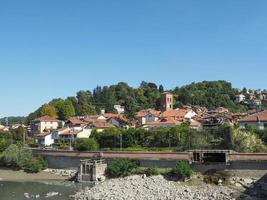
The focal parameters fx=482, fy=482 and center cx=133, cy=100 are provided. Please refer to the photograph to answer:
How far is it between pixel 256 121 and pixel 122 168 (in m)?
25.0

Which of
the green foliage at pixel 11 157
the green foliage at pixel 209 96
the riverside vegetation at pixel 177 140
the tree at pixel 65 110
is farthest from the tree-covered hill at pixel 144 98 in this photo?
the green foliage at pixel 11 157

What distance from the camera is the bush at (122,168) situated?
50719 millimetres

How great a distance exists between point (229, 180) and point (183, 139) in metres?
16.2

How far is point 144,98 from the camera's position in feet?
442

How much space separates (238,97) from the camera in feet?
484

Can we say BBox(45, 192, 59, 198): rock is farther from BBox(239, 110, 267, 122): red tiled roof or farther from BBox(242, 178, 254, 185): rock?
BBox(239, 110, 267, 122): red tiled roof

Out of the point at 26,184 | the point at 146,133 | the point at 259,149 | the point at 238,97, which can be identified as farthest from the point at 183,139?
the point at 238,97

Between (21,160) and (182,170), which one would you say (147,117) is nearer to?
(21,160)

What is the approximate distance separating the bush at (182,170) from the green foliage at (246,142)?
8456 millimetres

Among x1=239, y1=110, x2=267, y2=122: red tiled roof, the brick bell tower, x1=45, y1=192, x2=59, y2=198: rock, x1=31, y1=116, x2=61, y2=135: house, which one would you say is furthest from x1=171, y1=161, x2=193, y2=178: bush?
the brick bell tower

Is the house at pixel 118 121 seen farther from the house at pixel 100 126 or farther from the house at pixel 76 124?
the house at pixel 76 124

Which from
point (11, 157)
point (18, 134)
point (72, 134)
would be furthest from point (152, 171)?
point (18, 134)

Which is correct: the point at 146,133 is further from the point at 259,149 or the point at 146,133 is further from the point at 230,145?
the point at 259,149

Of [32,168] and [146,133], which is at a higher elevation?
[146,133]
